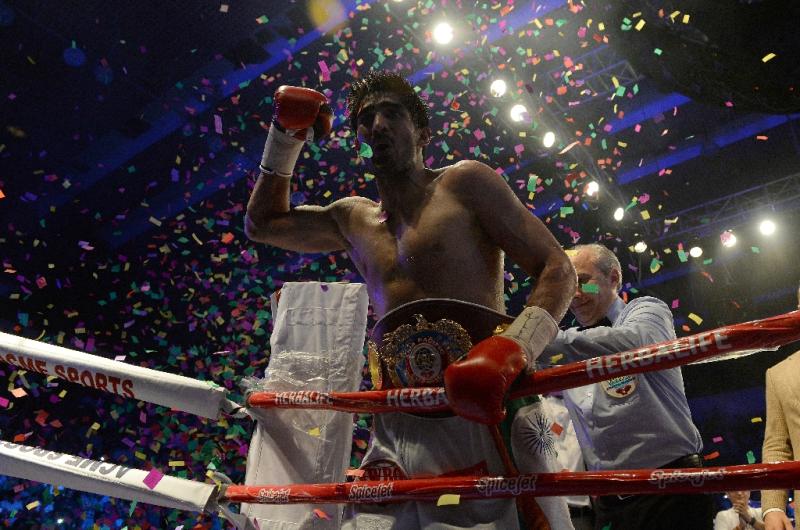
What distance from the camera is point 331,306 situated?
5.44 feet

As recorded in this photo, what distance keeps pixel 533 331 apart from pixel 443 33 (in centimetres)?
468

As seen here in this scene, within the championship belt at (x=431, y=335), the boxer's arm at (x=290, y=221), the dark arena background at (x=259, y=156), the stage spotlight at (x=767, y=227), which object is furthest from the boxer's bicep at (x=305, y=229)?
the stage spotlight at (x=767, y=227)

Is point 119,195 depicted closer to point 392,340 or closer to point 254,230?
point 254,230

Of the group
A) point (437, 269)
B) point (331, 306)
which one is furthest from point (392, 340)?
point (331, 306)

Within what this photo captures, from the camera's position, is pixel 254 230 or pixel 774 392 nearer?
pixel 254 230

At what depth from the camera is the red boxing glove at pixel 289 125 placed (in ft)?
5.62

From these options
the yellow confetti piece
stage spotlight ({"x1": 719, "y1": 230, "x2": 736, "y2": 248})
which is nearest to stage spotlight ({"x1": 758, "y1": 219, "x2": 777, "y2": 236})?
stage spotlight ({"x1": 719, "y1": 230, "x2": 736, "y2": 248})

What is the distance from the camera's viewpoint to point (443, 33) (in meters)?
5.27

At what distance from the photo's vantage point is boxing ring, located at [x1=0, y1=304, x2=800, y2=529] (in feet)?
3.04

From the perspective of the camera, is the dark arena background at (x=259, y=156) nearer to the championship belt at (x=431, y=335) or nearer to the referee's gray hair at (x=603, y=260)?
the referee's gray hair at (x=603, y=260)

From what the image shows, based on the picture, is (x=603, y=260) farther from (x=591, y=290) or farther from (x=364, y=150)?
(x=364, y=150)

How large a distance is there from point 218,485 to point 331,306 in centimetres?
55

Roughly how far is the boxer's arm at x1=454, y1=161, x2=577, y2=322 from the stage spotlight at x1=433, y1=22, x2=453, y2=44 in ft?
13.7

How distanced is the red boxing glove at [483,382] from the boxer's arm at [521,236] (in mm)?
296
